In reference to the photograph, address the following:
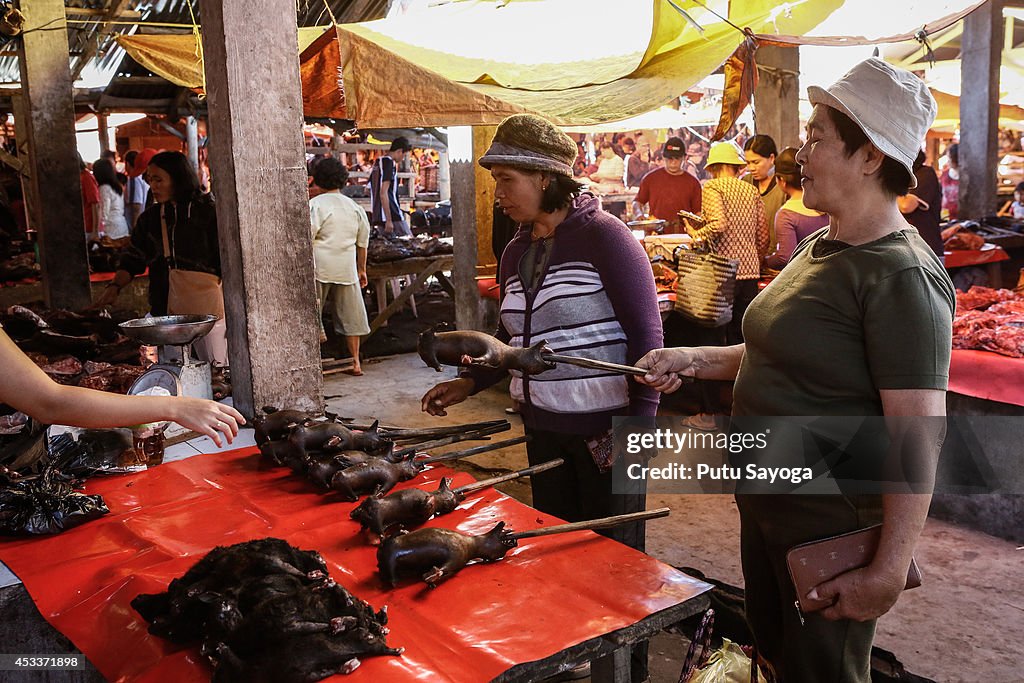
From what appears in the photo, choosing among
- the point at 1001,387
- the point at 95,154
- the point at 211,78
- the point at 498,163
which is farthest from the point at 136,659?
the point at 95,154

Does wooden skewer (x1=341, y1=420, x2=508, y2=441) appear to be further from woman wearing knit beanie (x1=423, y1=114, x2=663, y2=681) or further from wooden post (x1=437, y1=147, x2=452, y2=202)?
wooden post (x1=437, y1=147, x2=452, y2=202)

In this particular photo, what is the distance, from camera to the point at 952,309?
74.7 inches

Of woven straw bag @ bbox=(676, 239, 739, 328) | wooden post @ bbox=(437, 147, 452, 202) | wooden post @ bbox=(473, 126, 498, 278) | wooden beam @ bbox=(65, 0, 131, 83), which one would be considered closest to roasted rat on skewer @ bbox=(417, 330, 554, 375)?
woven straw bag @ bbox=(676, 239, 739, 328)

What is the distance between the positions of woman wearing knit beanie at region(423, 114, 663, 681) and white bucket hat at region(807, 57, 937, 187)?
1118 mm

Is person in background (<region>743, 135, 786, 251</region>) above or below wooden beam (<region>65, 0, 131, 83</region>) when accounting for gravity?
below

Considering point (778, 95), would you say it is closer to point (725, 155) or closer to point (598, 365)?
point (725, 155)

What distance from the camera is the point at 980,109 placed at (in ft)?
32.6

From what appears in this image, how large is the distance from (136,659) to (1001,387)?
4.54 metres

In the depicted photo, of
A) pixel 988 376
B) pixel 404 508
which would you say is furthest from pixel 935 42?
pixel 404 508

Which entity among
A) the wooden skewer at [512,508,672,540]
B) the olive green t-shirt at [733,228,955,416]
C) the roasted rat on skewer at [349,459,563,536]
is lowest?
the wooden skewer at [512,508,672,540]

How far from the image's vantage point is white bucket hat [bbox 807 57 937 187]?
1.89 metres

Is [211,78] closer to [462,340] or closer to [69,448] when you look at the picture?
[69,448]

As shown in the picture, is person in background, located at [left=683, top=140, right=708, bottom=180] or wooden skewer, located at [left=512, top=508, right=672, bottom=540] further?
person in background, located at [left=683, top=140, right=708, bottom=180]

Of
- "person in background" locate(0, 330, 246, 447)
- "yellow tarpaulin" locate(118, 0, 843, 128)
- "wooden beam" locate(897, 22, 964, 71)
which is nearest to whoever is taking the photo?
"person in background" locate(0, 330, 246, 447)
